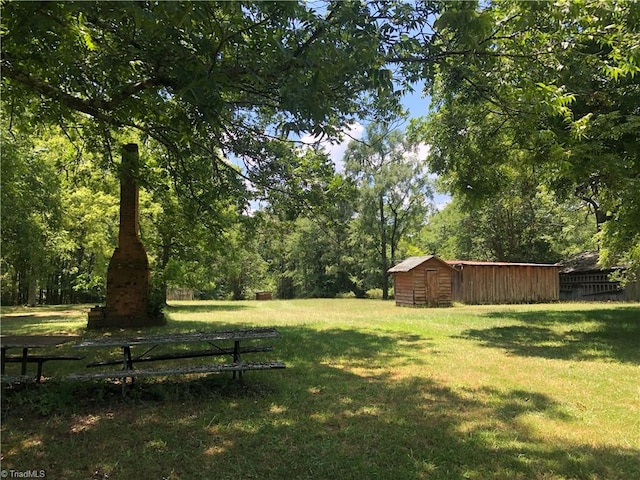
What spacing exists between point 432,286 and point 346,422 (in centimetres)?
2148

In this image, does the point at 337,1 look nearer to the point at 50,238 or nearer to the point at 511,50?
the point at 511,50

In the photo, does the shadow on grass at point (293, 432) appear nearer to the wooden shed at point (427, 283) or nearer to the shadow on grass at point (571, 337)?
the shadow on grass at point (571, 337)

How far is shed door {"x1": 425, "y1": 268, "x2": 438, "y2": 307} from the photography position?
2522 cm

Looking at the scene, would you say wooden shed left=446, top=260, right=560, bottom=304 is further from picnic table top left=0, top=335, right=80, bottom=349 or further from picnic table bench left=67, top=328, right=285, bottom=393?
picnic table top left=0, top=335, right=80, bottom=349

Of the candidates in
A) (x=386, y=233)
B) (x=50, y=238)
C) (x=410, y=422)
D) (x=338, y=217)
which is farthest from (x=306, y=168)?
(x=386, y=233)

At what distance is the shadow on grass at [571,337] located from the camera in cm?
920

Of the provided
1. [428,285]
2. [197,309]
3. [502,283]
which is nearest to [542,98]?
[197,309]

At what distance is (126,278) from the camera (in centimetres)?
1275

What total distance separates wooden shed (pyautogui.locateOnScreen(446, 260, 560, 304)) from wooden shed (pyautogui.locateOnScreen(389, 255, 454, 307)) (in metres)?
2.52

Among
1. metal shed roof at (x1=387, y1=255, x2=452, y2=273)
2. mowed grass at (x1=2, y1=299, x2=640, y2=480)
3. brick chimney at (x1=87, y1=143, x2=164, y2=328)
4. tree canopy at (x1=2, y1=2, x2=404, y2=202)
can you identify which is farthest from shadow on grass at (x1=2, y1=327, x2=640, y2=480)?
metal shed roof at (x1=387, y1=255, x2=452, y2=273)

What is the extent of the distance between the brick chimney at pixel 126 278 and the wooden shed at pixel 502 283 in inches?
795

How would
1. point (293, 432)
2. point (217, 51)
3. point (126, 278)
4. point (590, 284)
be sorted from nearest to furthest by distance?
point (217, 51) → point (293, 432) → point (126, 278) → point (590, 284)

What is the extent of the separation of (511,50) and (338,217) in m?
5.73

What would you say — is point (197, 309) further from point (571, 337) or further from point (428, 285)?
point (571, 337)
